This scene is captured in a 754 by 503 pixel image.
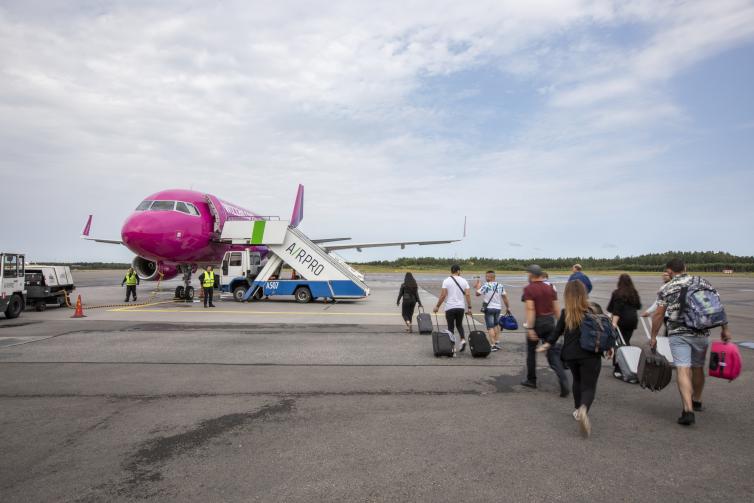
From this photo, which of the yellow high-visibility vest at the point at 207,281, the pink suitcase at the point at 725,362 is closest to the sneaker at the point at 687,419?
the pink suitcase at the point at 725,362

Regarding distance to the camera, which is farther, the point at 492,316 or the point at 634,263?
the point at 634,263

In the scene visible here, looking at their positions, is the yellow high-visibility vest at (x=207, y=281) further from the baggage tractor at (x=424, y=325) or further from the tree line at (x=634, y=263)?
the tree line at (x=634, y=263)

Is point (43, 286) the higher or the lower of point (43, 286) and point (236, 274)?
the lower

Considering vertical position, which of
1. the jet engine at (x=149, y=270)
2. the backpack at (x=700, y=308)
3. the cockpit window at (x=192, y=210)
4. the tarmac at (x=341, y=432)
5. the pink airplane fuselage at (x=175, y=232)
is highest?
the cockpit window at (x=192, y=210)

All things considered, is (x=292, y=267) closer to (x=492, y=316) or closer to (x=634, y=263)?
(x=492, y=316)

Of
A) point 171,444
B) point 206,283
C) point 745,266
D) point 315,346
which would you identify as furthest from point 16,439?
point 745,266

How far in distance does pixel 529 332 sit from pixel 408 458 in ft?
10.0

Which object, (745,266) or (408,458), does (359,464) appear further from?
(745,266)

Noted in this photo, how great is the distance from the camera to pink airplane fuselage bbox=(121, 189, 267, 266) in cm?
1745

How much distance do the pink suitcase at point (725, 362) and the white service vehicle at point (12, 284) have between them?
16.6 meters

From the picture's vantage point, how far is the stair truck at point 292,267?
18438 mm

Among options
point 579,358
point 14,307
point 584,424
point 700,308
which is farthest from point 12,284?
point 700,308

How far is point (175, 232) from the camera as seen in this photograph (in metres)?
18.1

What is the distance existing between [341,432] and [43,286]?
16225 mm
